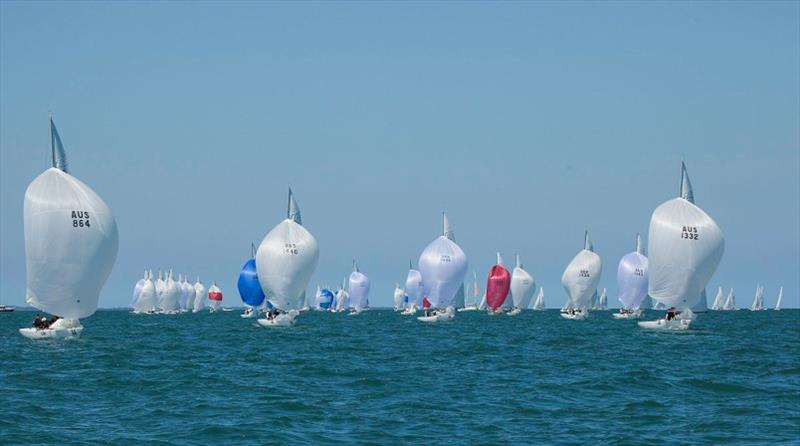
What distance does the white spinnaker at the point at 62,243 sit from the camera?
49.3 meters

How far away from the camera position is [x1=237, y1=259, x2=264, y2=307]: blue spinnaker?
315 feet

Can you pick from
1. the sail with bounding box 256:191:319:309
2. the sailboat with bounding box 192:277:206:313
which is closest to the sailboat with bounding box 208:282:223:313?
the sailboat with bounding box 192:277:206:313

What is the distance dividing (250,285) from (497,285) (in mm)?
30993

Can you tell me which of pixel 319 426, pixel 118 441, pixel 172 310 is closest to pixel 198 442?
pixel 118 441

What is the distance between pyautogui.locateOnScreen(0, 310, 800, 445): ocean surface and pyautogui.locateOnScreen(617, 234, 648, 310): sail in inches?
2105

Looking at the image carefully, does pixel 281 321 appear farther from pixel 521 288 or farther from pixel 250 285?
pixel 521 288

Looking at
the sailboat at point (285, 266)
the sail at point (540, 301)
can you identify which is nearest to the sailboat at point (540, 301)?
the sail at point (540, 301)

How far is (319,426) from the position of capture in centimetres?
2331

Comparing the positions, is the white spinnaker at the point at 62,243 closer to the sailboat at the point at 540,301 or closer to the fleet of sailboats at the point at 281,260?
the fleet of sailboats at the point at 281,260

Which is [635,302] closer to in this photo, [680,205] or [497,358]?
[680,205]

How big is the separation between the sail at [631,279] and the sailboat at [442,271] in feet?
61.7

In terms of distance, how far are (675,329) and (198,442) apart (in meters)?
49.1

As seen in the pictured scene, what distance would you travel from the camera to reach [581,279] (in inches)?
4311

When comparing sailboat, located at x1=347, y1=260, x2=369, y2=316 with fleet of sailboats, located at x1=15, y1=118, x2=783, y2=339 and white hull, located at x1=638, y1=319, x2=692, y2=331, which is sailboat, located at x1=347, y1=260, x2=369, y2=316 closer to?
fleet of sailboats, located at x1=15, y1=118, x2=783, y2=339
